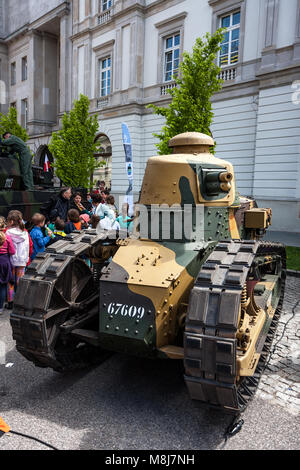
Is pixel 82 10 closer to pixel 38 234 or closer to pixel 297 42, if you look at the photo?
pixel 297 42

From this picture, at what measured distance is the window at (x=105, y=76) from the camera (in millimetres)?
22953

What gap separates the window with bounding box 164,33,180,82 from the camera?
1918cm

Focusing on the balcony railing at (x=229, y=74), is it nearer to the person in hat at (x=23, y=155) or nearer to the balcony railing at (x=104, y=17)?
the balcony railing at (x=104, y=17)

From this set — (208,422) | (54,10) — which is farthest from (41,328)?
(54,10)

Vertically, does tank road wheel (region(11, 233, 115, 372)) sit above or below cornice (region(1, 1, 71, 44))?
below

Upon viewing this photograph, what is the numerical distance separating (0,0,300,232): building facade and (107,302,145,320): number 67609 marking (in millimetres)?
12653

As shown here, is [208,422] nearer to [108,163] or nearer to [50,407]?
[50,407]

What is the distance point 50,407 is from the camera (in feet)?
12.6

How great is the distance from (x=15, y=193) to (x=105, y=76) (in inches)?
661

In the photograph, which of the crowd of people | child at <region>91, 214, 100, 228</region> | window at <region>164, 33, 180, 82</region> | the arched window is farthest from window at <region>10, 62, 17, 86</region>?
child at <region>91, 214, 100, 228</region>

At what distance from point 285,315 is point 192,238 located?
311 cm

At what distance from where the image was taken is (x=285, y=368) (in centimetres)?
473

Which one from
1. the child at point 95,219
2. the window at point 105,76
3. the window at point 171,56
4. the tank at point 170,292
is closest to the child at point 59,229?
the child at point 95,219

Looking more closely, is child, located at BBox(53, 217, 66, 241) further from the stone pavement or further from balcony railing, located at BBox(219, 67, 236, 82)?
balcony railing, located at BBox(219, 67, 236, 82)
